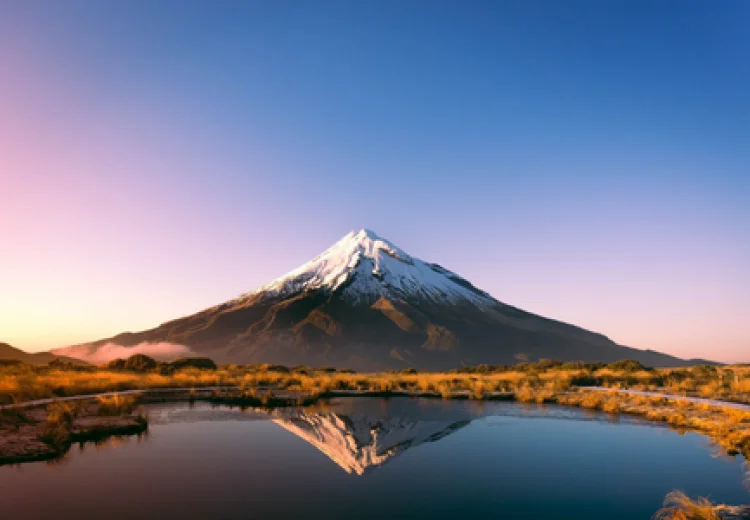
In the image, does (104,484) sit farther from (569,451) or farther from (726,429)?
(726,429)

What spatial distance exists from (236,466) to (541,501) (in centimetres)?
756

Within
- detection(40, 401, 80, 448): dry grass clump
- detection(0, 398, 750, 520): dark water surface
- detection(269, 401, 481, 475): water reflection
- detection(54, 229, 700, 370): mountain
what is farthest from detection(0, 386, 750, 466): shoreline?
detection(54, 229, 700, 370): mountain

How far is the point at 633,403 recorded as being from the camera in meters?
26.2

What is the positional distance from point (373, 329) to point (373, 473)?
476ft

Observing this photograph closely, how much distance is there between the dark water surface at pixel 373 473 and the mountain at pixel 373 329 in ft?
377

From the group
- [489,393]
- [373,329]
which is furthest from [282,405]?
[373,329]

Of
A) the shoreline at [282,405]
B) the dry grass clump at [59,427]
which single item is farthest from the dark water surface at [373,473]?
the shoreline at [282,405]

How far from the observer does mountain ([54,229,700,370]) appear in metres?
142

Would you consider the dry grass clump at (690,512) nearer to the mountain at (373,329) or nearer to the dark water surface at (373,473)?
the dark water surface at (373,473)

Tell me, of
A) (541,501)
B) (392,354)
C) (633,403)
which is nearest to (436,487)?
(541,501)

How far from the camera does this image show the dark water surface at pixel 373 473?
416 inches

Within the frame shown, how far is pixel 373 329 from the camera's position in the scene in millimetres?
157625

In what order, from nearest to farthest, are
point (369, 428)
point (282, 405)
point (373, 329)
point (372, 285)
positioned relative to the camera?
point (369, 428) → point (282, 405) → point (373, 329) → point (372, 285)

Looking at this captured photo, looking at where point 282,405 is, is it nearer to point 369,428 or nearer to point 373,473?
point 369,428
